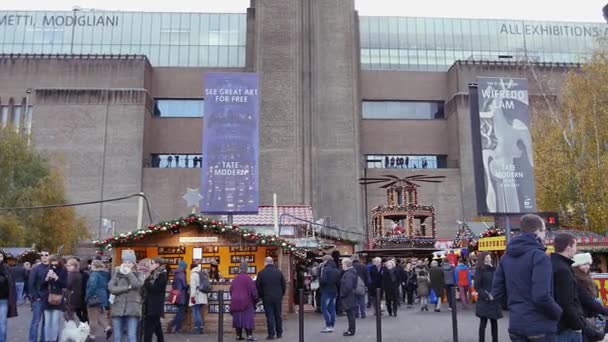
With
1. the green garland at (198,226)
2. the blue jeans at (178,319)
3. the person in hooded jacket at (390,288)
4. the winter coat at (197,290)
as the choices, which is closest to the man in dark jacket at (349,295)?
the winter coat at (197,290)

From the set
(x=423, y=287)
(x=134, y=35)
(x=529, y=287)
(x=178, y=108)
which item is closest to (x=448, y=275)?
(x=423, y=287)

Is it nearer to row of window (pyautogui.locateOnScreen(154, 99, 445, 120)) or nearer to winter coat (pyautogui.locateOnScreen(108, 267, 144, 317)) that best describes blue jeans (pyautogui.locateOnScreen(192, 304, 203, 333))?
winter coat (pyautogui.locateOnScreen(108, 267, 144, 317))

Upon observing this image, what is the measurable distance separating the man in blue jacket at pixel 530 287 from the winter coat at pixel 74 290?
8.00 meters

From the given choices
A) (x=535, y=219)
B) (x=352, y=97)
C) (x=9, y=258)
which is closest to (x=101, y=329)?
(x=535, y=219)

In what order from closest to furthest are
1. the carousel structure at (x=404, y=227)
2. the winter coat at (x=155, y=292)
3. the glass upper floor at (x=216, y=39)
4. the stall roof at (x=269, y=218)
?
the winter coat at (x=155, y=292)
the stall roof at (x=269, y=218)
the carousel structure at (x=404, y=227)
the glass upper floor at (x=216, y=39)

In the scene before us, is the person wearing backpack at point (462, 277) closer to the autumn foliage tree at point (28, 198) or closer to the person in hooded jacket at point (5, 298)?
the person in hooded jacket at point (5, 298)

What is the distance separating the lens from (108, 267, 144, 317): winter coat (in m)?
8.31

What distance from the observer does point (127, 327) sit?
8.52 m

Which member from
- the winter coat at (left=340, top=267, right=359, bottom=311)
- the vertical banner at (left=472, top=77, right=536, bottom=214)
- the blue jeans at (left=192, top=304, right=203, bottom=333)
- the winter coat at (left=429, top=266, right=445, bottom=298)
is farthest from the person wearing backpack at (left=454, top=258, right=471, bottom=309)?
the blue jeans at (left=192, top=304, right=203, bottom=333)

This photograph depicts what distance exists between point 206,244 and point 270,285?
15.0 feet

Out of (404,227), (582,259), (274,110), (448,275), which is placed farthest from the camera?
(274,110)

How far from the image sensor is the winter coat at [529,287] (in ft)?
15.0

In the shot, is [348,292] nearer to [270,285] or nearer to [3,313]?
[270,285]

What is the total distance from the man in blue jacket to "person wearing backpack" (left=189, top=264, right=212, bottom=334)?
332 inches
